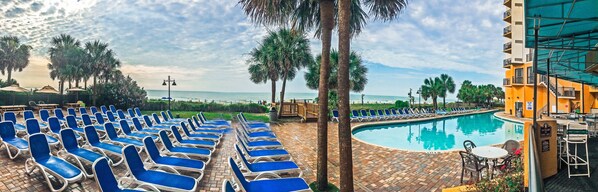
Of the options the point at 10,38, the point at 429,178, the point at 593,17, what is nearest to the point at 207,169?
the point at 429,178

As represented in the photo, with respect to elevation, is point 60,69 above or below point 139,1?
below

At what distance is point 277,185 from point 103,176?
241 cm

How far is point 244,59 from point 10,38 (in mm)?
36389

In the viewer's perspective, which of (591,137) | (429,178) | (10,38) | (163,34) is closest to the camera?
(429,178)

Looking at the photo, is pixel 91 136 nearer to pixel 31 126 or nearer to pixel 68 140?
pixel 68 140

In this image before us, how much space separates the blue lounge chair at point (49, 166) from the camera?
4551mm

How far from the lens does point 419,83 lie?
39719mm

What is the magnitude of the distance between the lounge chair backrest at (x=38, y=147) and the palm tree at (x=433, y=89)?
129 ft

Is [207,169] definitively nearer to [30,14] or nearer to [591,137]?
[591,137]

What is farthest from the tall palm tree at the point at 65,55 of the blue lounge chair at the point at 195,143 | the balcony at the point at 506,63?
the balcony at the point at 506,63

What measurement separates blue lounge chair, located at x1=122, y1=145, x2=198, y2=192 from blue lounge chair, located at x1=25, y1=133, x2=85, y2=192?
30.8 inches

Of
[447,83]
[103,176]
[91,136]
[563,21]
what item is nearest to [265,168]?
[103,176]

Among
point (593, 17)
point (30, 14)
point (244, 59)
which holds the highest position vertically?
point (30, 14)

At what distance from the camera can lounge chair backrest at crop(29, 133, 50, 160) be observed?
5191 mm
